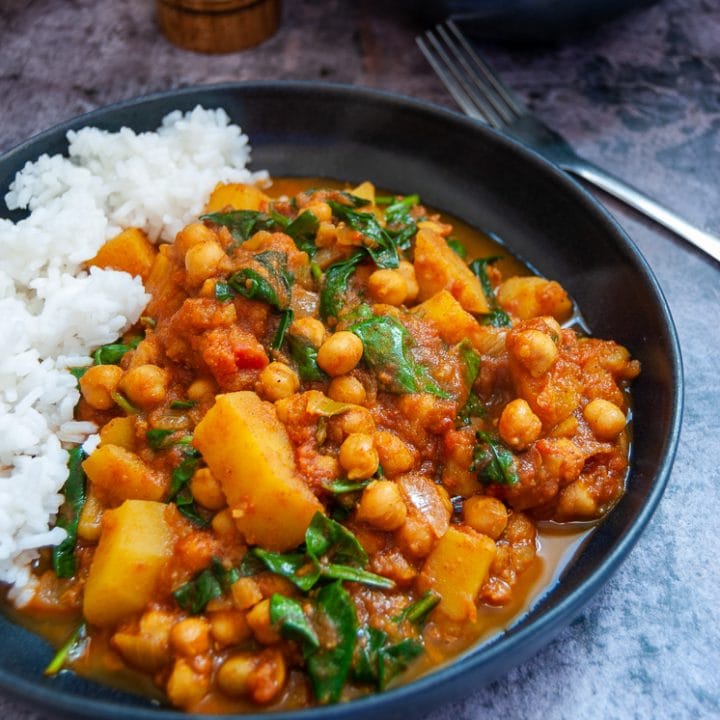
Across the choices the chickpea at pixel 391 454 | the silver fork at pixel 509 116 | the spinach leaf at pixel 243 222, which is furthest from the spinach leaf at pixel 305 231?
the silver fork at pixel 509 116

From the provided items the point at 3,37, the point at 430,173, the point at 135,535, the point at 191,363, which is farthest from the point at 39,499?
the point at 3,37

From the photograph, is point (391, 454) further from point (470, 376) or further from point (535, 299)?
point (535, 299)

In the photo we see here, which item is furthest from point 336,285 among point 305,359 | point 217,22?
point 217,22

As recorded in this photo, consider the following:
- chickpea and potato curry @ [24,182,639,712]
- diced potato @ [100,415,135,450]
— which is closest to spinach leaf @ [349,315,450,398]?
chickpea and potato curry @ [24,182,639,712]

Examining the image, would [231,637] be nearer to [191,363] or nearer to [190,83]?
[191,363]

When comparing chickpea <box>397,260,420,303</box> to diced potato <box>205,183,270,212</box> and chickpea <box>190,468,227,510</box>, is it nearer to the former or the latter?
diced potato <box>205,183,270,212</box>
